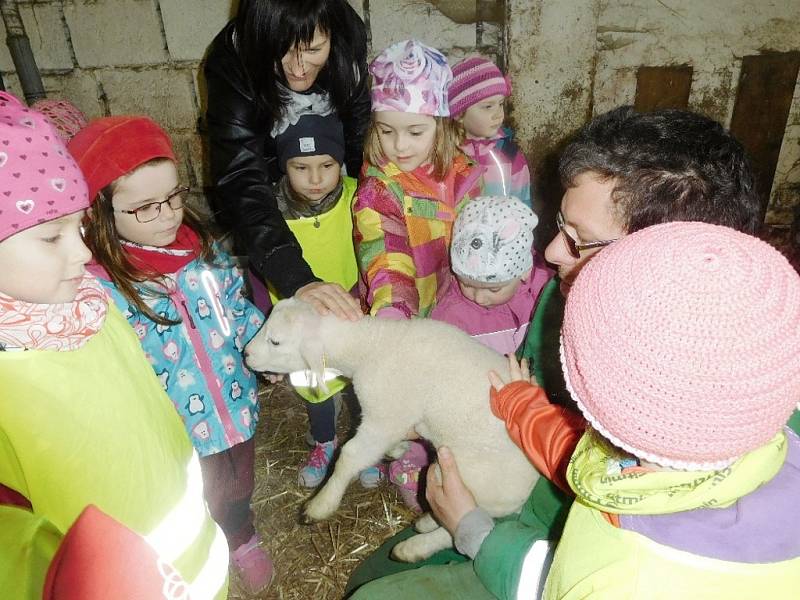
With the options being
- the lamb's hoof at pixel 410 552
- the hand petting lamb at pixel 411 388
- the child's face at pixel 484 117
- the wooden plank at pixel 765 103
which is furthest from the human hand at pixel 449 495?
the wooden plank at pixel 765 103

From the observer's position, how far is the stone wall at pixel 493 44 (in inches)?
136

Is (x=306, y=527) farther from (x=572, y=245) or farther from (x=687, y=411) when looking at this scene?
(x=687, y=411)

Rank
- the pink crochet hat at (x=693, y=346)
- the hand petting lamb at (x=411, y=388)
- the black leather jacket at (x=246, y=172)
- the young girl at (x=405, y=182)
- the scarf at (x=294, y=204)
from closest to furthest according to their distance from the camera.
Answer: the pink crochet hat at (x=693, y=346) < the hand petting lamb at (x=411, y=388) < the black leather jacket at (x=246, y=172) < the young girl at (x=405, y=182) < the scarf at (x=294, y=204)

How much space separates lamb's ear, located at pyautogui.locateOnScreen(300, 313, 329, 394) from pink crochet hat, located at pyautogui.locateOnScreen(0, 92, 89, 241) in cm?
106

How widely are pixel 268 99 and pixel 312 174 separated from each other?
15.0 inches

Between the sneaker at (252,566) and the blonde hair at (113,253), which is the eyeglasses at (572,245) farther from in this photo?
the sneaker at (252,566)

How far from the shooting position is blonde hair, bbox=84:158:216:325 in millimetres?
1649

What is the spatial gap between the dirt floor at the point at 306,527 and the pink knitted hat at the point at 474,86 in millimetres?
1915

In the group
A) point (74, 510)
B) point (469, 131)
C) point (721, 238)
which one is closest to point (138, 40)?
point (469, 131)

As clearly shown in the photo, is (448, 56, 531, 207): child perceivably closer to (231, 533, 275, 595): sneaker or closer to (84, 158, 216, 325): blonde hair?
(84, 158, 216, 325): blonde hair

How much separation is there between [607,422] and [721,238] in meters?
0.35

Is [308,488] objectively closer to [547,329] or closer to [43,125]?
[547,329]

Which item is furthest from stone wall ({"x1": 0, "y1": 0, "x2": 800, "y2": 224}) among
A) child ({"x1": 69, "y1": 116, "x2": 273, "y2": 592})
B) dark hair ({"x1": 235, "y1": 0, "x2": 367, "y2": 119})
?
child ({"x1": 69, "y1": 116, "x2": 273, "y2": 592})

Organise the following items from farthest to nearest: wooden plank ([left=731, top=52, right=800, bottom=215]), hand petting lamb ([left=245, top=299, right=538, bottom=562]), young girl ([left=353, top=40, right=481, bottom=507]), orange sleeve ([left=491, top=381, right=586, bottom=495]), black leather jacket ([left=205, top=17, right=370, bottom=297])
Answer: wooden plank ([left=731, top=52, right=800, bottom=215]) → young girl ([left=353, top=40, right=481, bottom=507]) → black leather jacket ([left=205, top=17, right=370, bottom=297]) → hand petting lamb ([left=245, top=299, right=538, bottom=562]) → orange sleeve ([left=491, top=381, right=586, bottom=495])
